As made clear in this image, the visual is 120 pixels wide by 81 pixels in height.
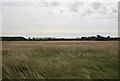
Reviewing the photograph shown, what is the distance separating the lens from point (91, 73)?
497cm

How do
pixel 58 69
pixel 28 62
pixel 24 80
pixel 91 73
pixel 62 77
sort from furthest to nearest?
pixel 28 62
pixel 58 69
pixel 91 73
pixel 62 77
pixel 24 80

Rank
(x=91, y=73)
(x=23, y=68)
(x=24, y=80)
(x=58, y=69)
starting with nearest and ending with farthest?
1. (x=24, y=80)
2. (x=91, y=73)
3. (x=58, y=69)
4. (x=23, y=68)

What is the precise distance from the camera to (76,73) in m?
5.07

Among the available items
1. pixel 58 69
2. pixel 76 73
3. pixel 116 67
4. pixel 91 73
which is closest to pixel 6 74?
pixel 58 69

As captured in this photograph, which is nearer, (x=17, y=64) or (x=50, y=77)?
(x=50, y=77)

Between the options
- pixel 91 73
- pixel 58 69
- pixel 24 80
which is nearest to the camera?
pixel 24 80

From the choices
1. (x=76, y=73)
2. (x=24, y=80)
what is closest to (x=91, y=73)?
(x=76, y=73)

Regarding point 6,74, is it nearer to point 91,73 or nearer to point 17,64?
point 17,64

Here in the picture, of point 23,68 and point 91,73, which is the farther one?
point 23,68

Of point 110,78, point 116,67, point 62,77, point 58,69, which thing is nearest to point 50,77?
point 62,77

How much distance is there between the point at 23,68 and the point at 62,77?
5.71 feet

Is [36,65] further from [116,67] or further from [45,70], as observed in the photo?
[116,67]

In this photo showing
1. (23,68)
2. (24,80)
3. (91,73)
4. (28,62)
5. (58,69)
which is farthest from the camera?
(28,62)

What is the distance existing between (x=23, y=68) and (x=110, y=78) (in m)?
2.88
